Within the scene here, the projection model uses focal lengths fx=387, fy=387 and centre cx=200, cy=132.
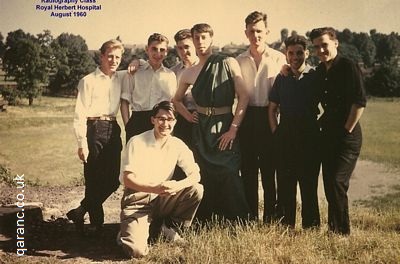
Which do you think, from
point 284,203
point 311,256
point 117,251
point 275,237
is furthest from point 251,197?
point 117,251

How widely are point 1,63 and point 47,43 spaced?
874 millimetres

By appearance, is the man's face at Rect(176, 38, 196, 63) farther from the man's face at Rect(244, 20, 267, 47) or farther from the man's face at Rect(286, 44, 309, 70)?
the man's face at Rect(286, 44, 309, 70)

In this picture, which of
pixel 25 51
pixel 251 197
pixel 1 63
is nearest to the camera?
pixel 251 197

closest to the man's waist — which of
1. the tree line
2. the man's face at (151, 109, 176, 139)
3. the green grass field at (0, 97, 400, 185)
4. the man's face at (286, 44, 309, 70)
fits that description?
the man's face at (151, 109, 176, 139)

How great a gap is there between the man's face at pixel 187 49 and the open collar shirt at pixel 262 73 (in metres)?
0.56

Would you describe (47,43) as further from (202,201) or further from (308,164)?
(308,164)

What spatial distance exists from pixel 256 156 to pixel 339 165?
0.92m

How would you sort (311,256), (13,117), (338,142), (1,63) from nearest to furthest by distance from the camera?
1. (311,256)
2. (338,142)
3. (1,63)
4. (13,117)

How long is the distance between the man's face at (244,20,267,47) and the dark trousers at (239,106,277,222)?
688mm

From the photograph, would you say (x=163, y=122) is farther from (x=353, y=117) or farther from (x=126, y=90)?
(x=353, y=117)

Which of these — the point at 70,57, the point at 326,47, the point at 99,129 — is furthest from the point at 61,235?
the point at 70,57

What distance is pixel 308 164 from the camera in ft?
12.3

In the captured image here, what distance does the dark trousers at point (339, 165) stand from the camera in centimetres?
354

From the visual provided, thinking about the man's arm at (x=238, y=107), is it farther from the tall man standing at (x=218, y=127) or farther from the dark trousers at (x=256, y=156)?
the dark trousers at (x=256, y=156)
